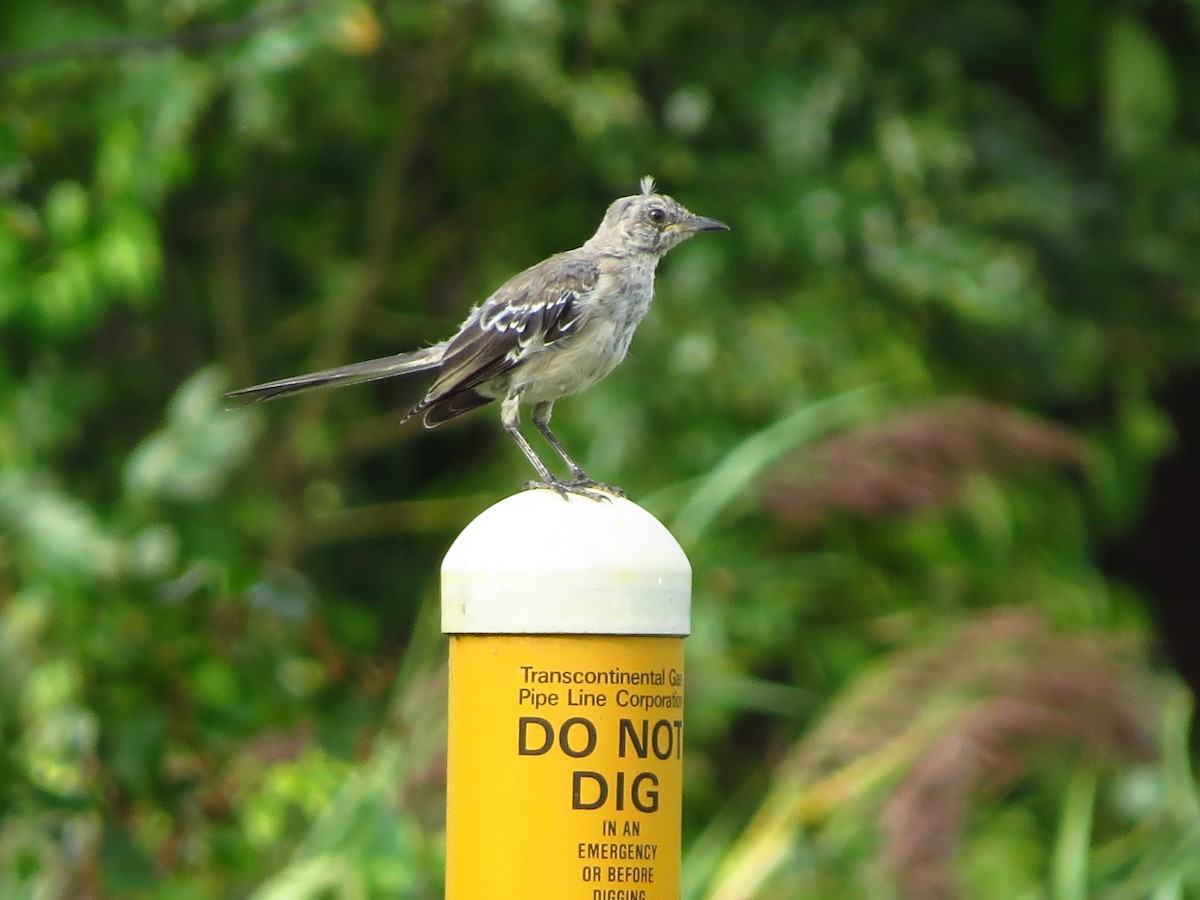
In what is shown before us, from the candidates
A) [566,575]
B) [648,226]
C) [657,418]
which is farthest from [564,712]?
[657,418]

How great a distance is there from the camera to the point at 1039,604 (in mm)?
6332

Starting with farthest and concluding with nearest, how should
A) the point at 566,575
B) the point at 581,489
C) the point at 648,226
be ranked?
the point at 648,226, the point at 581,489, the point at 566,575

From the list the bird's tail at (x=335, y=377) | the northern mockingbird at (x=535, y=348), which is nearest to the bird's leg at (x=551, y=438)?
the northern mockingbird at (x=535, y=348)

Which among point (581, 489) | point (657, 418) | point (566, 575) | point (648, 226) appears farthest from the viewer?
point (657, 418)

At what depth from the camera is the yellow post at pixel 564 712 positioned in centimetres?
277

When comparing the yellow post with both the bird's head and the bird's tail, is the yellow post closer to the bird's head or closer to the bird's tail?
the bird's tail

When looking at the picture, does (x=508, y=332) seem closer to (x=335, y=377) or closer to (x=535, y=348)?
→ (x=535, y=348)

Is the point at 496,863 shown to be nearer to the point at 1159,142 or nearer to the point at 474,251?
the point at 474,251

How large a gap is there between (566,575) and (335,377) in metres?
1.23

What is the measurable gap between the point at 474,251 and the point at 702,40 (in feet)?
4.32

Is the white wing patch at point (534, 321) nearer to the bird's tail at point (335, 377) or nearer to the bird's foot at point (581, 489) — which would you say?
Result: the bird's tail at point (335, 377)

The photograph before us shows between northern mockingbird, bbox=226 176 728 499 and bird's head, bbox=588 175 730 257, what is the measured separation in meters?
0.13

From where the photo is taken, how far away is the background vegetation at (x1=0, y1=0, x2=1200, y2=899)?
4398mm

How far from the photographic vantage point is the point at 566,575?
9.10 ft
